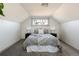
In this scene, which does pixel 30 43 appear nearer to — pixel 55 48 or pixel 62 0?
pixel 55 48

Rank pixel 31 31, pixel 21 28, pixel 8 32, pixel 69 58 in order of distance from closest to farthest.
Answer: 1. pixel 69 58
2. pixel 31 31
3. pixel 21 28
4. pixel 8 32

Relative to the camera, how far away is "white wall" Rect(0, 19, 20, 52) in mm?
3124

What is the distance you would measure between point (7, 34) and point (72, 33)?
2.27 meters

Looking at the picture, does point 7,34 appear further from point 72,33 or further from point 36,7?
point 72,33

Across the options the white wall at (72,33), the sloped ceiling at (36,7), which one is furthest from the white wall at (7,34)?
the white wall at (72,33)

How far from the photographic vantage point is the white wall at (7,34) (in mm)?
3124

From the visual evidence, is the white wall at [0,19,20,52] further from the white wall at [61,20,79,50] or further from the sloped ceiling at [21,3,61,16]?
the white wall at [61,20,79,50]

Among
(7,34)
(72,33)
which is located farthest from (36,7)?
(72,33)

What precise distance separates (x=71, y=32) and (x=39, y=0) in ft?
10.1

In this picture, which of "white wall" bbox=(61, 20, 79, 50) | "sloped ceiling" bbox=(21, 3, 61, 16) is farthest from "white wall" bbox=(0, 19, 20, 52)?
"white wall" bbox=(61, 20, 79, 50)

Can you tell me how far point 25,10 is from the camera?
2.79 metres

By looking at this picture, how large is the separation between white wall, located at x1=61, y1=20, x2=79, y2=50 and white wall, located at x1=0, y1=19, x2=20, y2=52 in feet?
5.20

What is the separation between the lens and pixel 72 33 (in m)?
3.78

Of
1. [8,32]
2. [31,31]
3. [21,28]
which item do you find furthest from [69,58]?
[8,32]
